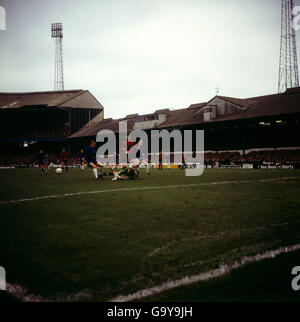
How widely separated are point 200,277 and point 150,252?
920 mm

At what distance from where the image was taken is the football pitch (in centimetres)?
295

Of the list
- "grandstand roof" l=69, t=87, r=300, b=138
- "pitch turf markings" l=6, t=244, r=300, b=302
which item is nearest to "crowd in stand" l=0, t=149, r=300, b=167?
"grandstand roof" l=69, t=87, r=300, b=138

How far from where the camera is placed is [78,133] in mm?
60562

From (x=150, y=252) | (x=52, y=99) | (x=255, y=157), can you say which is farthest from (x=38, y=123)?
(x=150, y=252)

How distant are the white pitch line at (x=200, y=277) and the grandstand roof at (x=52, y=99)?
195 ft

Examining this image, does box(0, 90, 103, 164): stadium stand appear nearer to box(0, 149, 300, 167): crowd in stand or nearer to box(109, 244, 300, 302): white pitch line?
box(0, 149, 300, 167): crowd in stand

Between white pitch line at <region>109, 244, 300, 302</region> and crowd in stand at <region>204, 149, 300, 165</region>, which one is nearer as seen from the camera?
white pitch line at <region>109, 244, 300, 302</region>

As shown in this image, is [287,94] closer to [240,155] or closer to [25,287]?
[240,155]

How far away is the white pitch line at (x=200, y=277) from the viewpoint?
9.39 feet

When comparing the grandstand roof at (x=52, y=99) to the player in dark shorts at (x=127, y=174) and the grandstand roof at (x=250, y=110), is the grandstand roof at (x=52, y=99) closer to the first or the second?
the grandstand roof at (x=250, y=110)

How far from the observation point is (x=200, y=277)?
3.22 meters

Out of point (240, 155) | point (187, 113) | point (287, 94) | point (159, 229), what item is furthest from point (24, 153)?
point (159, 229)

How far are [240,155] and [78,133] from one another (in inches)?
1362

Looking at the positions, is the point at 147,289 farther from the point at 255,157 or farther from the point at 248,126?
the point at 248,126
